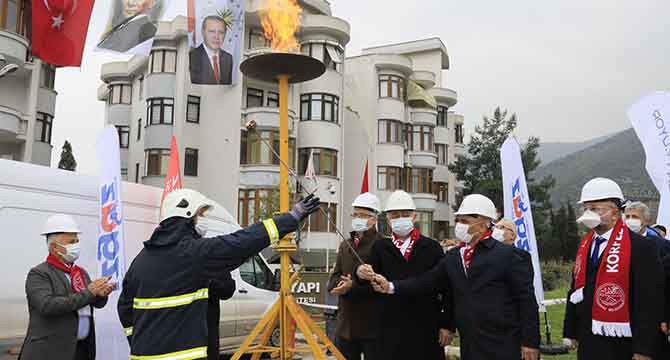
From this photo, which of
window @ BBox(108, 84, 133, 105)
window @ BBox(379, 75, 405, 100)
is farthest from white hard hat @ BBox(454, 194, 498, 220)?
window @ BBox(379, 75, 405, 100)

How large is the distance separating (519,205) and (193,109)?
77.2ft

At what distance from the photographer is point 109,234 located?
249 inches

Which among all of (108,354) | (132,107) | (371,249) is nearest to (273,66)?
(371,249)

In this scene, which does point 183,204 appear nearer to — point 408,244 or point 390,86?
point 408,244

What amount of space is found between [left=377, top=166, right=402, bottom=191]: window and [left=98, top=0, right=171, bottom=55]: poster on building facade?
19389mm

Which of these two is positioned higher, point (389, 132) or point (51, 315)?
point (389, 132)

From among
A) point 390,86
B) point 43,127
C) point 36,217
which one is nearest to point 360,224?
point 36,217

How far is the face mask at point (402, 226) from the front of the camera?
18.5ft

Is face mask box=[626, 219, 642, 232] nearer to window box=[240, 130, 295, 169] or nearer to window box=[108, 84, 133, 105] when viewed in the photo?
window box=[240, 130, 295, 169]

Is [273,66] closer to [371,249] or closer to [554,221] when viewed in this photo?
[371,249]

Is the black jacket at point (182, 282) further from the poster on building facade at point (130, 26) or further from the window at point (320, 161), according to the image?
the window at point (320, 161)

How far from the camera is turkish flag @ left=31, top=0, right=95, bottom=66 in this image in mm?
19109

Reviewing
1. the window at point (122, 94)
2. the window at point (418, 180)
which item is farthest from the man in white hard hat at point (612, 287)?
the window at point (418, 180)

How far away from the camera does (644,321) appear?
4238mm
